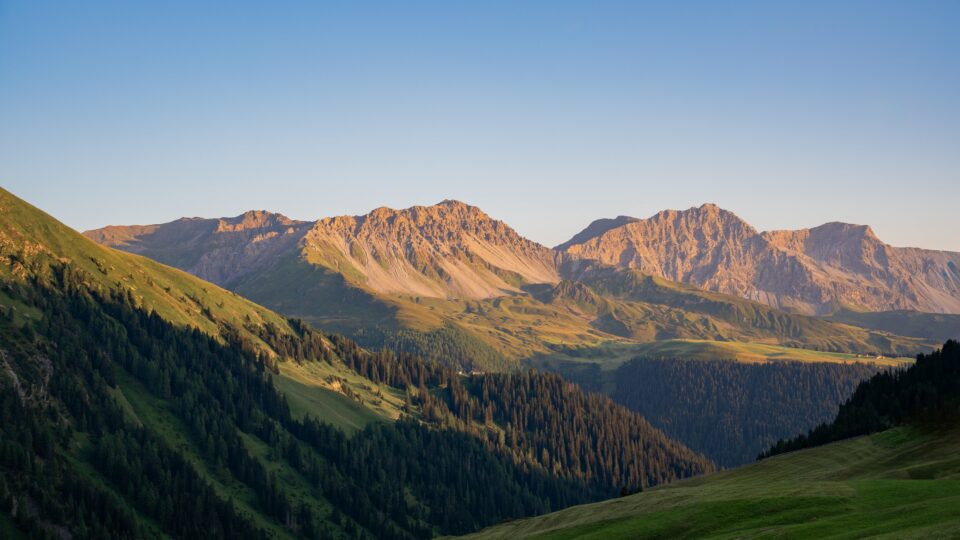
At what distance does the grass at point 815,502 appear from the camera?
6116 cm

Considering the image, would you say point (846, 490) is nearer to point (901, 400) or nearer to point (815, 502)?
point (815, 502)

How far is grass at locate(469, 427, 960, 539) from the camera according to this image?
61156 millimetres

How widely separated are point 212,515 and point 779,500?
157307 millimetres

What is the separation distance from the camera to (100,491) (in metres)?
174

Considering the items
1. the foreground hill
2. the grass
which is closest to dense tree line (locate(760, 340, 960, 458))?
the foreground hill

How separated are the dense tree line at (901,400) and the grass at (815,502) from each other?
1125cm

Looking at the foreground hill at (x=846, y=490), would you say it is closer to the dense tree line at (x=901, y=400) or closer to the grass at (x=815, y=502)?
the grass at (x=815, y=502)

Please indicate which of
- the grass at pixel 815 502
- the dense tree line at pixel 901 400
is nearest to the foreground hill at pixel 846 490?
the grass at pixel 815 502

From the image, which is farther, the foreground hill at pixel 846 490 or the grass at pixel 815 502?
the foreground hill at pixel 846 490

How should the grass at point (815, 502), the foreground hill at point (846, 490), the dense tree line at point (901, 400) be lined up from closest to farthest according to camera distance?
the grass at point (815, 502), the foreground hill at point (846, 490), the dense tree line at point (901, 400)

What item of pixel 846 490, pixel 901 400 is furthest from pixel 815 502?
pixel 901 400

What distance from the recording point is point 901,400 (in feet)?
456

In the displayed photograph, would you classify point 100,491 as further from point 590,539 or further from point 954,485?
point 954,485

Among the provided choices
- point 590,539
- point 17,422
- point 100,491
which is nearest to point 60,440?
point 17,422
